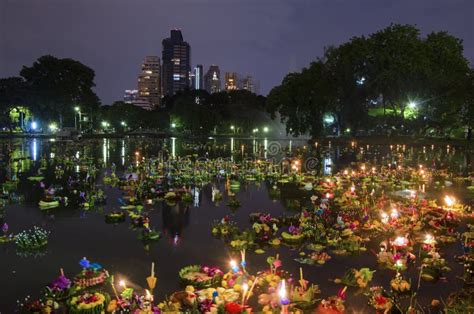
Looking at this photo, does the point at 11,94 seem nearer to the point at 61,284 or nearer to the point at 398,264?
the point at 61,284

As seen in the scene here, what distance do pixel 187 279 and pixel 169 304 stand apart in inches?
76.1

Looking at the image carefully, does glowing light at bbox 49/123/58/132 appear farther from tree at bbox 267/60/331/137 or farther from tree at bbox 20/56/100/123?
tree at bbox 267/60/331/137

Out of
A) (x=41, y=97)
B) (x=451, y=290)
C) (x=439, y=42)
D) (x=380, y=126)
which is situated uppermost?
(x=439, y=42)

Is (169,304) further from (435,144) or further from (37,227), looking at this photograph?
(435,144)

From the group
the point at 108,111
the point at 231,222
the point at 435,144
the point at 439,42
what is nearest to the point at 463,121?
the point at 435,144

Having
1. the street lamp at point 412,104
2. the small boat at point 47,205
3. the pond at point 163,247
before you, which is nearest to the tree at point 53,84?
the street lamp at point 412,104

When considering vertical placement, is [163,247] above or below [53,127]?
below

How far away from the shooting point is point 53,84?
10256cm

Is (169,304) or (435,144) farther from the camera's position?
(435,144)

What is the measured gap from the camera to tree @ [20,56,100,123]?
102062 mm

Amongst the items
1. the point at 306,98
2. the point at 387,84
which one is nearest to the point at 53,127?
the point at 306,98

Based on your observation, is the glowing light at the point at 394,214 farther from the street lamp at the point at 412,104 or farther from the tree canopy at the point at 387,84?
the street lamp at the point at 412,104

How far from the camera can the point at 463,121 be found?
230 feet

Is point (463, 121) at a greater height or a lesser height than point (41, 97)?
lesser
